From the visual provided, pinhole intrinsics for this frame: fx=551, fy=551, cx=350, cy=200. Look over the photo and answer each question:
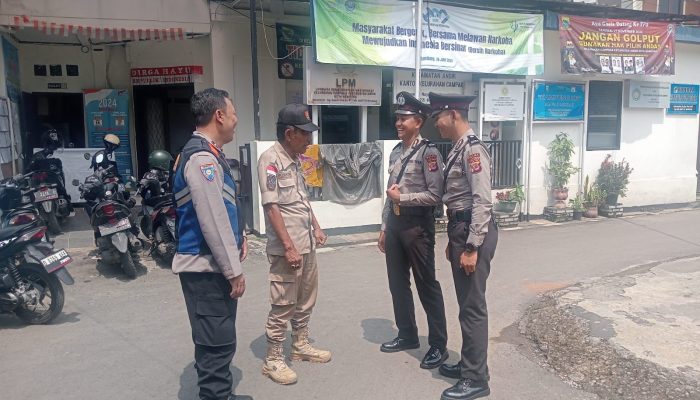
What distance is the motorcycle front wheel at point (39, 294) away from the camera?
4758 mm

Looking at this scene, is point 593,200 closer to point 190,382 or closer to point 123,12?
point 190,382

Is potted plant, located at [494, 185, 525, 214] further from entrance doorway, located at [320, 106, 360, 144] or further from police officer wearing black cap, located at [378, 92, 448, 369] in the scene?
police officer wearing black cap, located at [378, 92, 448, 369]

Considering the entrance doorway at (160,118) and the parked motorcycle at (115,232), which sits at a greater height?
the entrance doorway at (160,118)

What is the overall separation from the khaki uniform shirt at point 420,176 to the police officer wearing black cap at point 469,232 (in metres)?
0.18

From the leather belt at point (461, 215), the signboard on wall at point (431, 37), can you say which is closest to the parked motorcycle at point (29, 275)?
the leather belt at point (461, 215)

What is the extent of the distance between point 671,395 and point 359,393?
2.01m

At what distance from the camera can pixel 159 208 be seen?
659 centimetres

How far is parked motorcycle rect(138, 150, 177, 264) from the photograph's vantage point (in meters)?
6.41

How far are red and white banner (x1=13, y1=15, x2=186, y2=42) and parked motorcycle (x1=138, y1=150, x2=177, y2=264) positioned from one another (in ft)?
9.86

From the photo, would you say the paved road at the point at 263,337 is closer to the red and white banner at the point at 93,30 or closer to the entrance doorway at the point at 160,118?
the red and white banner at the point at 93,30

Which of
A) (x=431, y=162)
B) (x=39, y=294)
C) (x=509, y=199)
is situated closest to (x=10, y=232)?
(x=39, y=294)

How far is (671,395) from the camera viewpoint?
3.56 metres

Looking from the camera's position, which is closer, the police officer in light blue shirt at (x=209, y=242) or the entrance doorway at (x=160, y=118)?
the police officer in light blue shirt at (x=209, y=242)

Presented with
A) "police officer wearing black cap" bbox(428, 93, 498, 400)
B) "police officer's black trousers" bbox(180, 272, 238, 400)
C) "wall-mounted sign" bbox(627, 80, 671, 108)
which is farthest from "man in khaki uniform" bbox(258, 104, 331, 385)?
"wall-mounted sign" bbox(627, 80, 671, 108)
